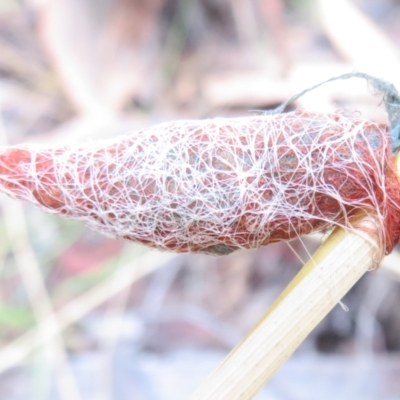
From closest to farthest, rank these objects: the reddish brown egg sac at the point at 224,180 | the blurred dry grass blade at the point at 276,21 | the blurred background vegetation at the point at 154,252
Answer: the reddish brown egg sac at the point at 224,180 < the blurred background vegetation at the point at 154,252 < the blurred dry grass blade at the point at 276,21

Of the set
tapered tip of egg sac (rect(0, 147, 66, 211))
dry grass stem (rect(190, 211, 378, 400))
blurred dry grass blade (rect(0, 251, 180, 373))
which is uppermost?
tapered tip of egg sac (rect(0, 147, 66, 211))

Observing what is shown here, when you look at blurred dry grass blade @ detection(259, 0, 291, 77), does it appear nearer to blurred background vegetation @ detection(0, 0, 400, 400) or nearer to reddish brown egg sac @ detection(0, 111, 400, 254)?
blurred background vegetation @ detection(0, 0, 400, 400)

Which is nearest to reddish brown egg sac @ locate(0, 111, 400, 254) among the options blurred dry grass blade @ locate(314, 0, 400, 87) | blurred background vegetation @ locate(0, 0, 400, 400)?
blurred background vegetation @ locate(0, 0, 400, 400)

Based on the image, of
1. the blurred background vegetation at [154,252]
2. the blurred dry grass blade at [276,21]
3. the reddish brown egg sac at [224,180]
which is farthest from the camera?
the blurred dry grass blade at [276,21]

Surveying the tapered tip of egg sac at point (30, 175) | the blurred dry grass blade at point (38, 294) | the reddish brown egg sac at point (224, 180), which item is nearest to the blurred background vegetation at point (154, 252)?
the blurred dry grass blade at point (38, 294)

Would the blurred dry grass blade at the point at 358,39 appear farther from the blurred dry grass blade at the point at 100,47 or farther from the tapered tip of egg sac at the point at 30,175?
the tapered tip of egg sac at the point at 30,175

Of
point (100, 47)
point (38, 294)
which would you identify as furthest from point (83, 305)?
point (100, 47)

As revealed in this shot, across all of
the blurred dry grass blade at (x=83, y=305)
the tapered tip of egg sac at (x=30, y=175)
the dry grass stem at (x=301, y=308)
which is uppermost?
the tapered tip of egg sac at (x=30, y=175)
